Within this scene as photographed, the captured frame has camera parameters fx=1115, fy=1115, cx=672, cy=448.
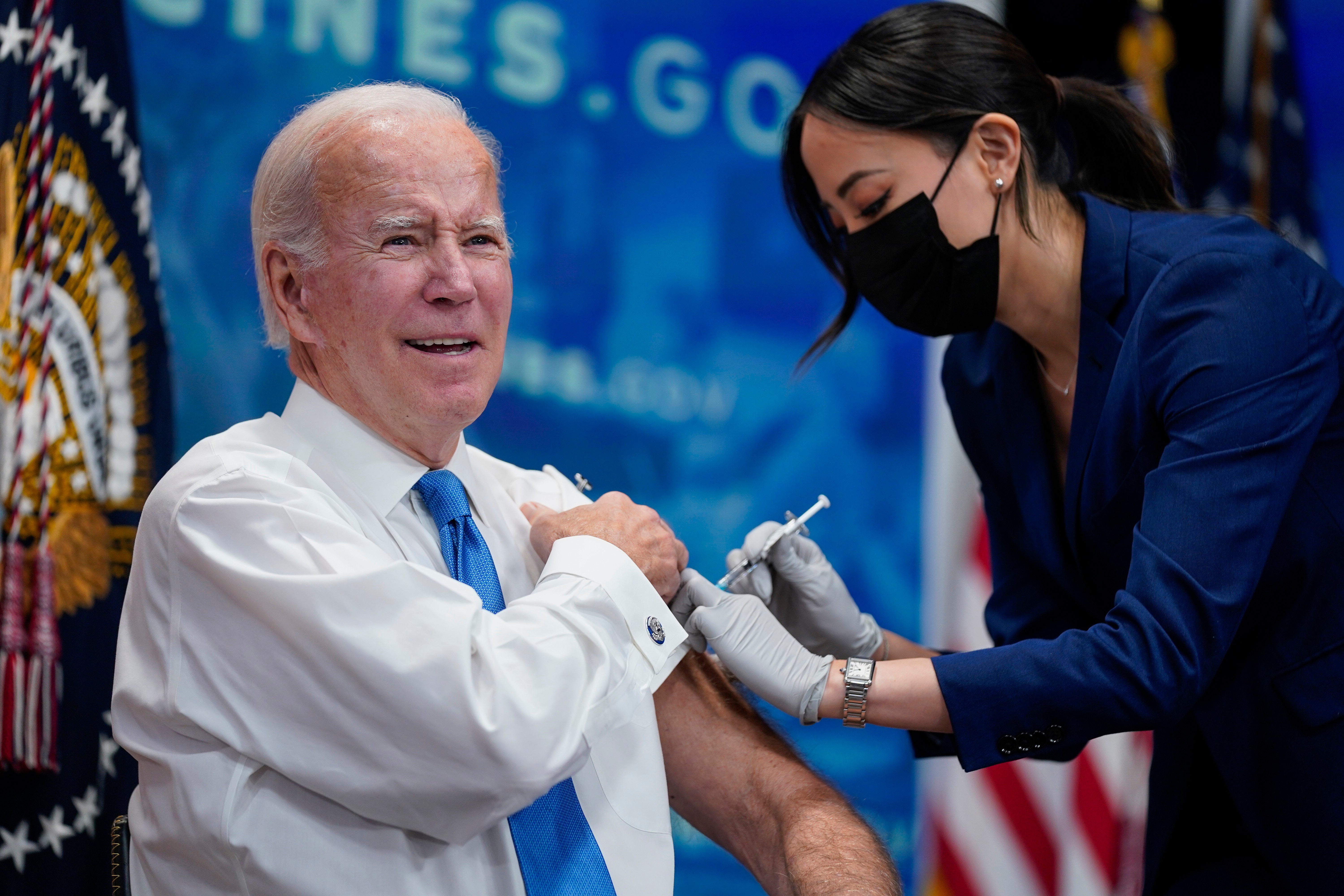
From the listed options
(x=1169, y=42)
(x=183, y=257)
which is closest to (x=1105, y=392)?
(x=183, y=257)

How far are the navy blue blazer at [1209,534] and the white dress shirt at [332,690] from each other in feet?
1.96

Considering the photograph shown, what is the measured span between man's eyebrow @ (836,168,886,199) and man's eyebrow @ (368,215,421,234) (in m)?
0.81

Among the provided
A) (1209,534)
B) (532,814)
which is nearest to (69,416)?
(532,814)

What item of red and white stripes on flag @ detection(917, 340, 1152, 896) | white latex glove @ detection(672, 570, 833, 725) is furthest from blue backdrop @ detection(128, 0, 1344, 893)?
white latex glove @ detection(672, 570, 833, 725)

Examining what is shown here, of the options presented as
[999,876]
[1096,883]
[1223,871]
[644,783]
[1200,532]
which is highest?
[1200,532]

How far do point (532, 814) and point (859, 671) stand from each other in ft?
1.80

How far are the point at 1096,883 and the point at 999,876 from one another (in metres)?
0.35

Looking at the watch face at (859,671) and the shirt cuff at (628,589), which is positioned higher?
the shirt cuff at (628,589)

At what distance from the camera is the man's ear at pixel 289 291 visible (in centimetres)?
172

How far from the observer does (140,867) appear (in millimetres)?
1556

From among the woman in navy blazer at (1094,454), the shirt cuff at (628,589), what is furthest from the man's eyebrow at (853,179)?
the shirt cuff at (628,589)

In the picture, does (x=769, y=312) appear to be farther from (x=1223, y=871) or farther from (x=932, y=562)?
(x=1223, y=871)

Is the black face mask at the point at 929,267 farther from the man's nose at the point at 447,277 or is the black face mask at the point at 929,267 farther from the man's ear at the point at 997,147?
the man's nose at the point at 447,277

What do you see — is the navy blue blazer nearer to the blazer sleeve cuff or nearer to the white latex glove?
the blazer sleeve cuff
